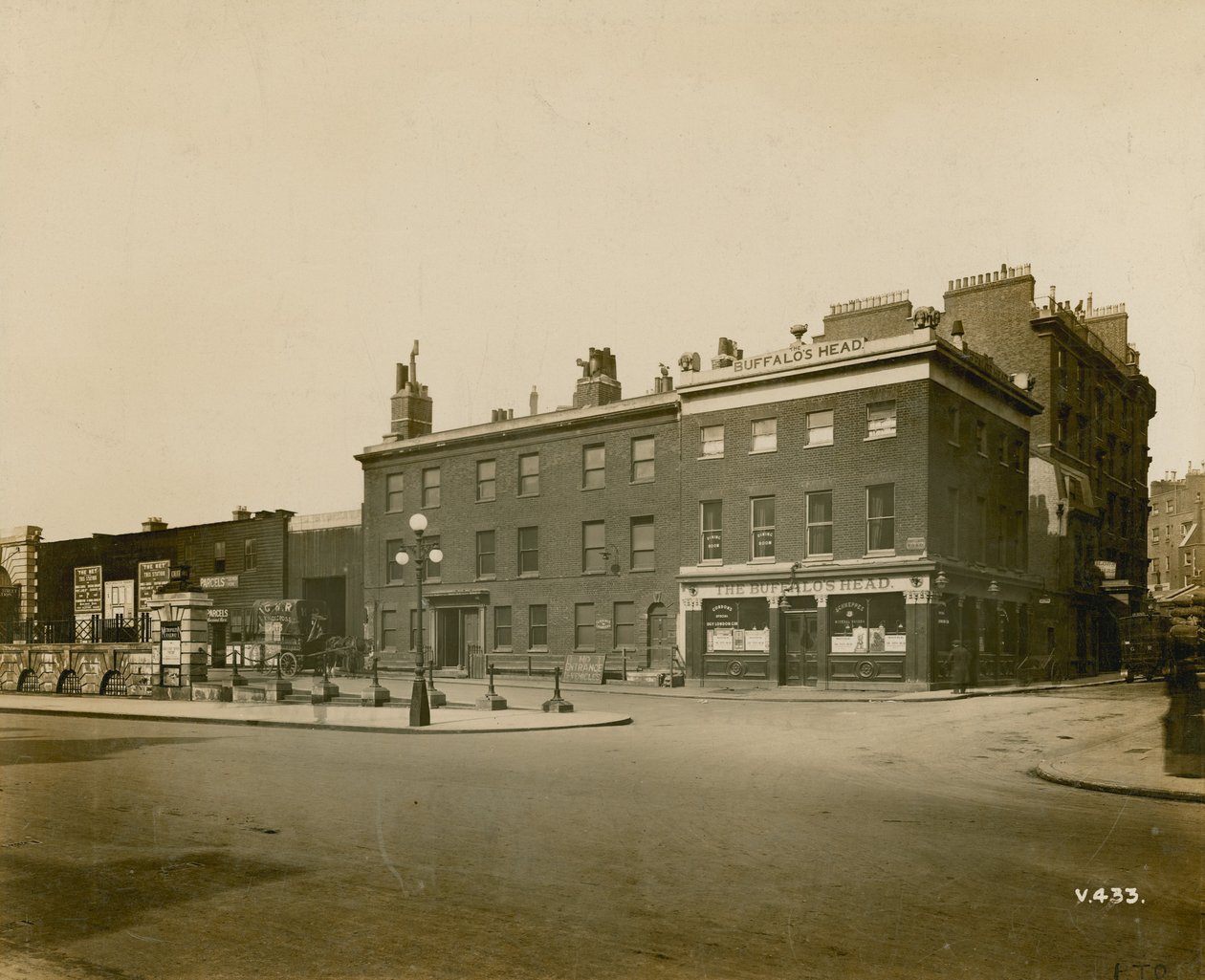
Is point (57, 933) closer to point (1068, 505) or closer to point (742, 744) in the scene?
point (742, 744)

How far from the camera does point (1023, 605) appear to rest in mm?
36719

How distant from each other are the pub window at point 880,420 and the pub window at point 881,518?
1555 mm

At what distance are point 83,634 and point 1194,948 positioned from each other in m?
31.7

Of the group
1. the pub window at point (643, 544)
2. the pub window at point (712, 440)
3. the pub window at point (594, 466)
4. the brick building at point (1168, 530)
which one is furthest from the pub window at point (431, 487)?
the brick building at point (1168, 530)

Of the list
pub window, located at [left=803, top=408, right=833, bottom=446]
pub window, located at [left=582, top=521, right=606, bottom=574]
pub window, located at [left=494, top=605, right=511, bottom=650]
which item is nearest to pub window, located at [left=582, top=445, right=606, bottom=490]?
pub window, located at [left=582, top=521, right=606, bottom=574]

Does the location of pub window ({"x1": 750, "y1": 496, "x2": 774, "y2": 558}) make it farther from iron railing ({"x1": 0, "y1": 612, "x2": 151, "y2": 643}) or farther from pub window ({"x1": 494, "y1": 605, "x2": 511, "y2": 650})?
iron railing ({"x1": 0, "y1": 612, "x2": 151, "y2": 643})

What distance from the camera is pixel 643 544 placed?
117ft

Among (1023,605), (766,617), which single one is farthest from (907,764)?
(1023,605)

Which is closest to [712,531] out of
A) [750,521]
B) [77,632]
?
[750,521]

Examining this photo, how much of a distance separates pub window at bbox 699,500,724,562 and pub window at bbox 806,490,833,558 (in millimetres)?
3055

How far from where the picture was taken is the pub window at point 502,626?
127ft

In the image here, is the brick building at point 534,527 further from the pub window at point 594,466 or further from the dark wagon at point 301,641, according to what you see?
the dark wagon at point 301,641

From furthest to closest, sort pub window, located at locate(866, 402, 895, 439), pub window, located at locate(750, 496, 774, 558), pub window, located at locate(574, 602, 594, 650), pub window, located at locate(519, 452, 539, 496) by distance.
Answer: pub window, located at locate(519, 452, 539, 496) < pub window, located at locate(574, 602, 594, 650) < pub window, located at locate(750, 496, 774, 558) < pub window, located at locate(866, 402, 895, 439)

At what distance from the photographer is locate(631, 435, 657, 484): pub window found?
35.8m
